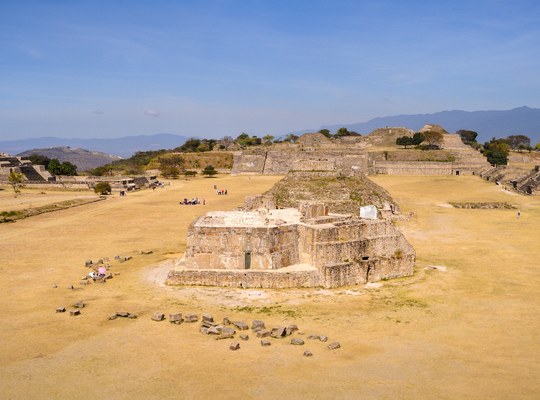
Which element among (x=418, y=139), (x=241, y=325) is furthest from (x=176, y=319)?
(x=418, y=139)

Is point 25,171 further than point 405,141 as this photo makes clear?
No

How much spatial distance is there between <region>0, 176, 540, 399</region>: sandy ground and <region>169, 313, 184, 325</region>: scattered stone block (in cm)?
26

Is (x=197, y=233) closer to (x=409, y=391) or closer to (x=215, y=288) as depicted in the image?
(x=215, y=288)

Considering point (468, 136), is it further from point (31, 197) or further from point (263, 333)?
point (263, 333)

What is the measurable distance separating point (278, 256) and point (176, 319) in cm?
568

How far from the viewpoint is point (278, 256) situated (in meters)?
20.1

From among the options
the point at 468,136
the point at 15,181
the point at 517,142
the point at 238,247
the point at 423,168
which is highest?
the point at 468,136

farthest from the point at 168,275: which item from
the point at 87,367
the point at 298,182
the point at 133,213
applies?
the point at 133,213

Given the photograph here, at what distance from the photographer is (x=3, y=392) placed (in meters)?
11.5

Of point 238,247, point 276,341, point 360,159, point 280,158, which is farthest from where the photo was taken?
point 280,158

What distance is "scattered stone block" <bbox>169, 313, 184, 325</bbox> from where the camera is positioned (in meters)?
15.9

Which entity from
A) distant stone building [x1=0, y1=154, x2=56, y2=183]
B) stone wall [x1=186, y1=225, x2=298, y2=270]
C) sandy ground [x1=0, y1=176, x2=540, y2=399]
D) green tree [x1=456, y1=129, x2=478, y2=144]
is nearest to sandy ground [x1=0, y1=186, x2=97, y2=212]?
distant stone building [x1=0, y1=154, x2=56, y2=183]

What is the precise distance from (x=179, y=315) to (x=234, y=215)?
648 centimetres

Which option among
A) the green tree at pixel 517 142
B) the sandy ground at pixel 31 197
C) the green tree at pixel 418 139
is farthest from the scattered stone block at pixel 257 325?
the green tree at pixel 517 142
